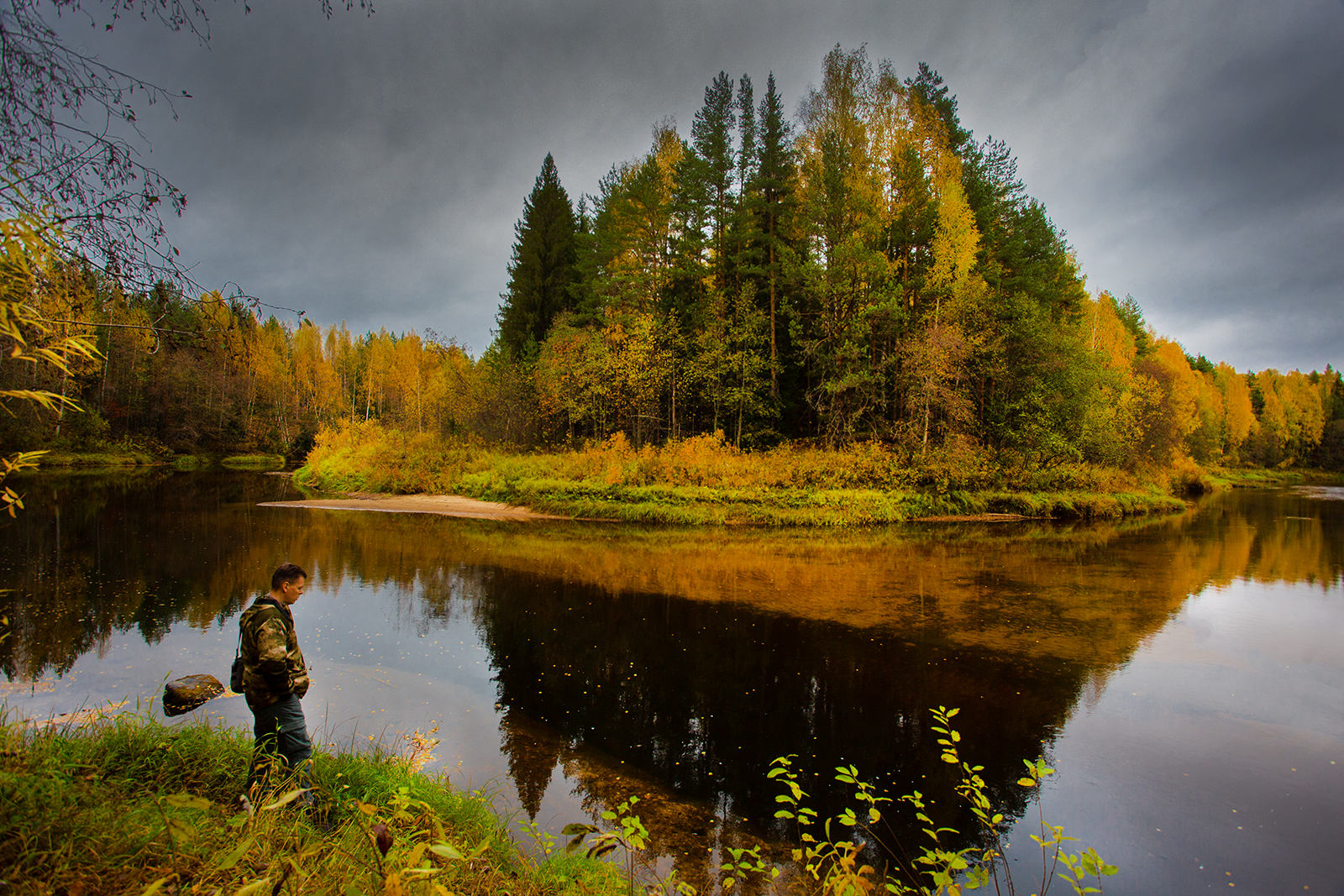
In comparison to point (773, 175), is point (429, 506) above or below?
below

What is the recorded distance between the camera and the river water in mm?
4793

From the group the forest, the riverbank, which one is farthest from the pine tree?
the riverbank

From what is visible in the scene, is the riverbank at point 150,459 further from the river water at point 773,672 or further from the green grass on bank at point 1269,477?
the green grass on bank at point 1269,477

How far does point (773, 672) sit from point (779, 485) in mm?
14423

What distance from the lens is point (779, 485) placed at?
21.6 meters

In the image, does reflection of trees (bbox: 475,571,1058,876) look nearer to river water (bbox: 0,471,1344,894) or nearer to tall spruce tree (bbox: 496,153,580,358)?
river water (bbox: 0,471,1344,894)

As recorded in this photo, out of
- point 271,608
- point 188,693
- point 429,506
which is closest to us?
point 271,608

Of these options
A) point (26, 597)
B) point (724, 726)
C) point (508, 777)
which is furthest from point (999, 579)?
point (26, 597)

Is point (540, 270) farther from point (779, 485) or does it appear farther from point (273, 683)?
point (273, 683)

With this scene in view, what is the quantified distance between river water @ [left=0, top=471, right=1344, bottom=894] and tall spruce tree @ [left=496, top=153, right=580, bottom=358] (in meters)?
20.5

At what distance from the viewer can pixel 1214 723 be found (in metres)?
6.36

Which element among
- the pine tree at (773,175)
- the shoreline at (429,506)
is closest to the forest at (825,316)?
the pine tree at (773,175)

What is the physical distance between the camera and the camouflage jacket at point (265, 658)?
12.4ft

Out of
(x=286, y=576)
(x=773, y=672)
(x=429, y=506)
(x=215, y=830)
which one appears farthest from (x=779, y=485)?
(x=215, y=830)
